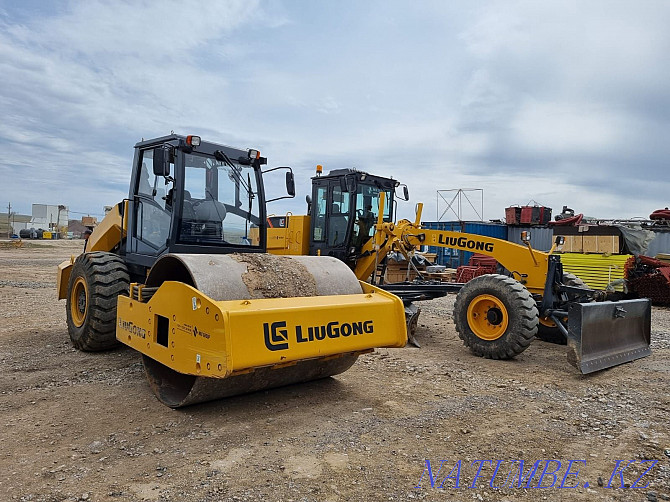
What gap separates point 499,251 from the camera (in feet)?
26.4

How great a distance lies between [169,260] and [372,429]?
7.22 ft

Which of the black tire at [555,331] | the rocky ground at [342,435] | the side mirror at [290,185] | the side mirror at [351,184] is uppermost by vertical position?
the side mirror at [351,184]

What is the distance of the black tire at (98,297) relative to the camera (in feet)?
19.5

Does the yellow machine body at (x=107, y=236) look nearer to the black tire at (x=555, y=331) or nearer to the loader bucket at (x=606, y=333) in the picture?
the loader bucket at (x=606, y=333)

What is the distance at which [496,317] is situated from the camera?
23.0 feet

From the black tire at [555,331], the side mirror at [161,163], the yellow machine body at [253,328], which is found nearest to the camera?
the yellow machine body at [253,328]

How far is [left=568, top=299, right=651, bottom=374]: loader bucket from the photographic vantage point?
5902mm

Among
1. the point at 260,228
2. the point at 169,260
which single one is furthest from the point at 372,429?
the point at 260,228

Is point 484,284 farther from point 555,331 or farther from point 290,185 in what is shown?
point 290,185

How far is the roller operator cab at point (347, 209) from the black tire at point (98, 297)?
457cm

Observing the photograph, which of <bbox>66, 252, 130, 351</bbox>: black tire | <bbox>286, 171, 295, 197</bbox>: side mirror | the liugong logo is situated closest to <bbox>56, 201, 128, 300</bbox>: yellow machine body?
<bbox>66, 252, 130, 351</bbox>: black tire

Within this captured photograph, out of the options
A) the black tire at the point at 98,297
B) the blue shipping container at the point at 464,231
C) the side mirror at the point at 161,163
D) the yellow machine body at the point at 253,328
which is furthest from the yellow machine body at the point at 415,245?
the blue shipping container at the point at 464,231

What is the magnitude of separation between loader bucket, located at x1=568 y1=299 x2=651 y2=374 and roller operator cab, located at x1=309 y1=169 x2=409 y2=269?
4492 millimetres

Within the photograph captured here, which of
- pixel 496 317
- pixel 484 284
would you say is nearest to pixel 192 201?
pixel 484 284
